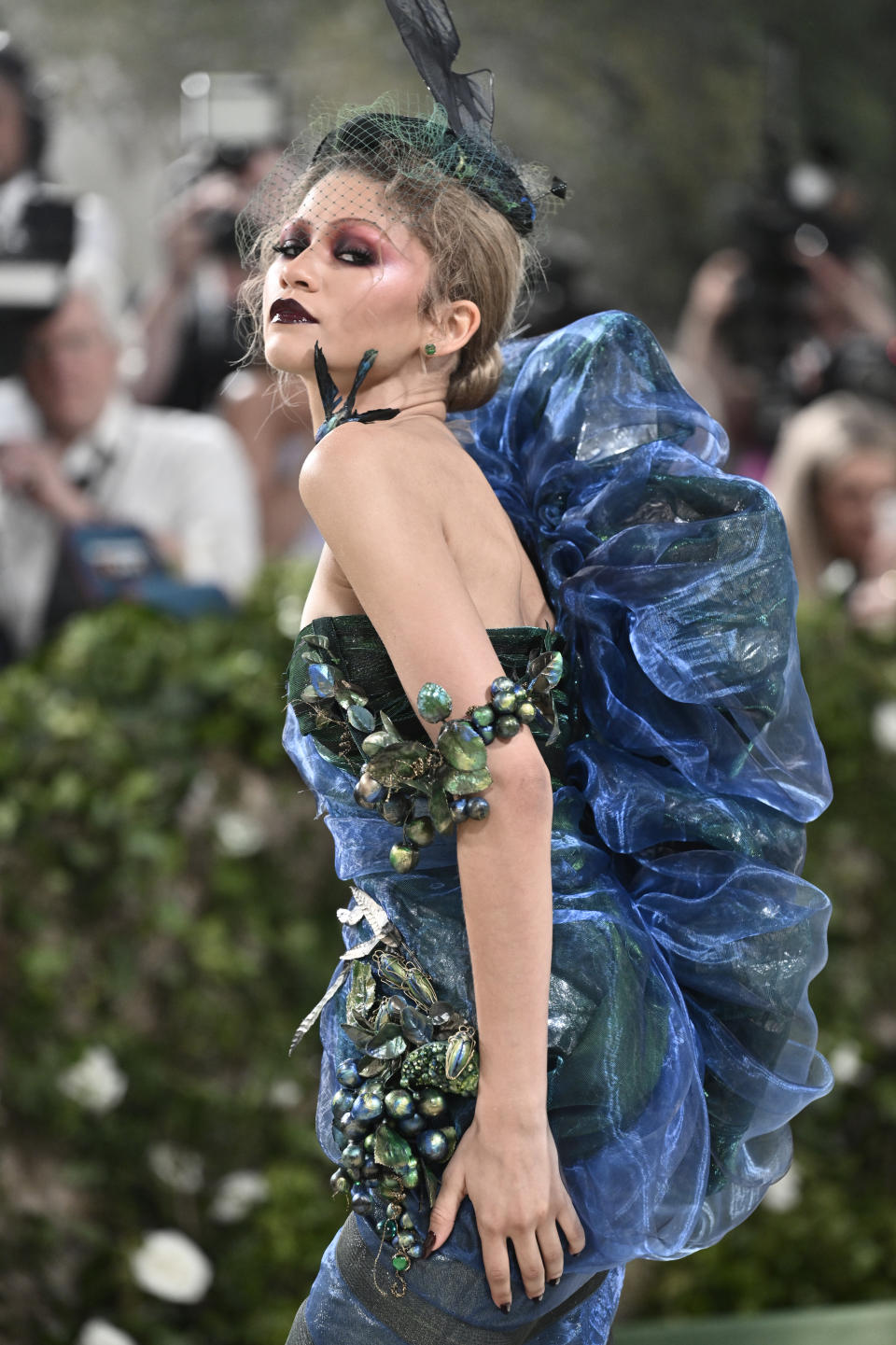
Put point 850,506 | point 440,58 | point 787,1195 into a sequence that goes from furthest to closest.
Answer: point 850,506
point 787,1195
point 440,58

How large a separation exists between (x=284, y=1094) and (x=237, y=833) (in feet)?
1.56

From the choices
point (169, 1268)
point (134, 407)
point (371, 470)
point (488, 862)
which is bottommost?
point (169, 1268)

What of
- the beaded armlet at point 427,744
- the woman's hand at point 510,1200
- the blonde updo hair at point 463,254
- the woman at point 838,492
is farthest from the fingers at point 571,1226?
the woman at point 838,492

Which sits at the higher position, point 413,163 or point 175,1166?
point 413,163

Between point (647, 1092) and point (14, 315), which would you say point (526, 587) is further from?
point (14, 315)

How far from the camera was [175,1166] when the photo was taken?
2.29 m

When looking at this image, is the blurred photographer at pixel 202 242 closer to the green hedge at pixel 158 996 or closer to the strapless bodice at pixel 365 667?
the green hedge at pixel 158 996

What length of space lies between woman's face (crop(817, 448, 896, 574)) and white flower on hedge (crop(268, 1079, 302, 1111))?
1886 mm

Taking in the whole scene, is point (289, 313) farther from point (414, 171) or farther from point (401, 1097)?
point (401, 1097)

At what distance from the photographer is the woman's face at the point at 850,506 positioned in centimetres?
330

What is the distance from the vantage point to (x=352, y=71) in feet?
9.85

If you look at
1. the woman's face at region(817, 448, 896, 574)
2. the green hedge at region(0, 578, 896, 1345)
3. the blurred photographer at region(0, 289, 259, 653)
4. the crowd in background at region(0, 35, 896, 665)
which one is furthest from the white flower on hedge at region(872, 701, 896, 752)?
the blurred photographer at region(0, 289, 259, 653)

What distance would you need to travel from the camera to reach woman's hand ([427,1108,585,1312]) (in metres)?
0.93

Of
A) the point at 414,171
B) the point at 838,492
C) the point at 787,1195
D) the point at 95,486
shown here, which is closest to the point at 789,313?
the point at 838,492
